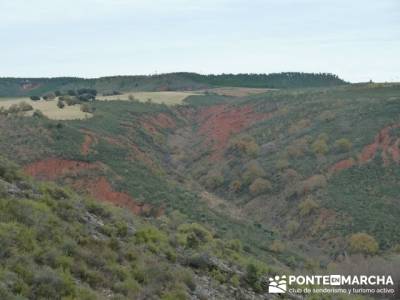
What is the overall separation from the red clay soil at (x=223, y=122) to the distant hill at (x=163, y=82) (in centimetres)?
5652

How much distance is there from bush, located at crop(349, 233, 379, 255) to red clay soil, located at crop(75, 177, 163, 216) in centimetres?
1065

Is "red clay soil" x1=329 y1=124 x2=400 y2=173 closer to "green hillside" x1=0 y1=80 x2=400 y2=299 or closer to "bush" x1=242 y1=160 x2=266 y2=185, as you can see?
"green hillside" x1=0 y1=80 x2=400 y2=299

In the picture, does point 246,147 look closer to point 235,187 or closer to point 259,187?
point 235,187

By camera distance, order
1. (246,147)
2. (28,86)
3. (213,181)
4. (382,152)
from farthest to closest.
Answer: (28,86), (246,147), (213,181), (382,152)

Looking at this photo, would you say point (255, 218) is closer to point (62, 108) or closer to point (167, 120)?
point (62, 108)

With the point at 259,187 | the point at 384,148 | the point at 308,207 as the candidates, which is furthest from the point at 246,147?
the point at 308,207

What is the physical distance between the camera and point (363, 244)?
27828 mm

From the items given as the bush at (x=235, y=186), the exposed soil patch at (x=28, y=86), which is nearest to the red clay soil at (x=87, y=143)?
the bush at (x=235, y=186)

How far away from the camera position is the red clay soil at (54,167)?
3462 cm

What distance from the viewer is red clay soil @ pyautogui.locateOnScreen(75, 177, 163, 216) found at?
30578 millimetres

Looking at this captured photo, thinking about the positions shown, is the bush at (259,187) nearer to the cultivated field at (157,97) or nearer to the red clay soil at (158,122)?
the red clay soil at (158,122)

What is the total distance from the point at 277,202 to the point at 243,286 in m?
27.3

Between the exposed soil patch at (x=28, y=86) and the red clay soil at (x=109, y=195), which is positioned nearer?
the red clay soil at (x=109, y=195)

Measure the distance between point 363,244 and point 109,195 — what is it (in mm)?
15215
